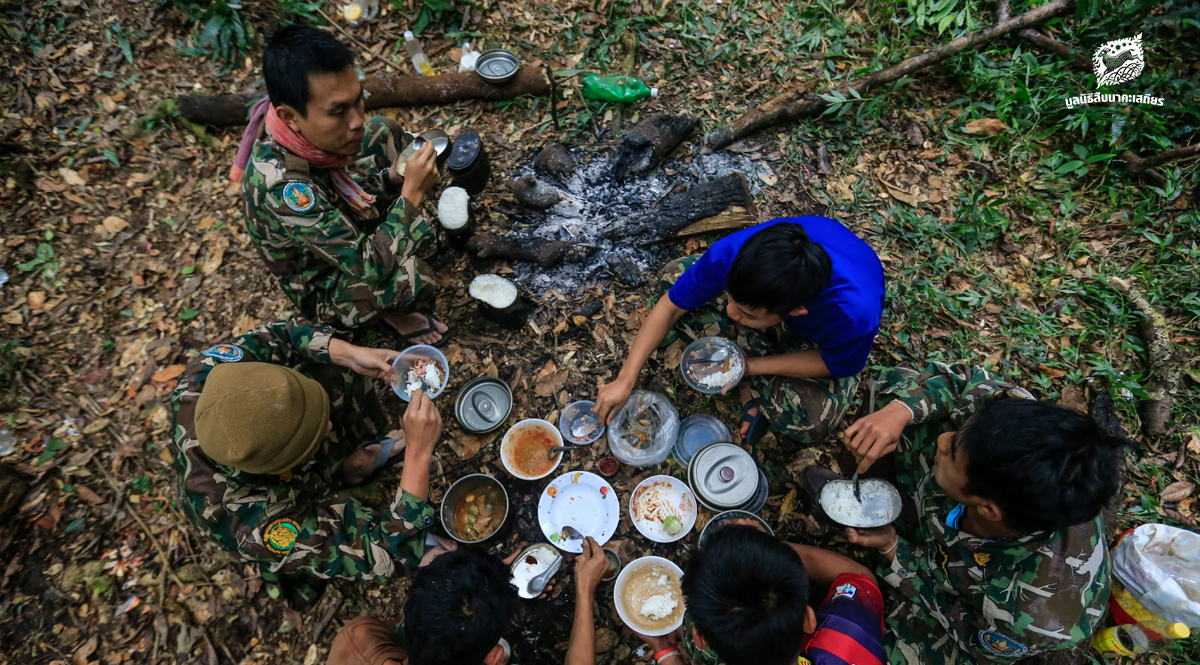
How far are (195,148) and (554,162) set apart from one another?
3.80m

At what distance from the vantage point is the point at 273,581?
3.45m

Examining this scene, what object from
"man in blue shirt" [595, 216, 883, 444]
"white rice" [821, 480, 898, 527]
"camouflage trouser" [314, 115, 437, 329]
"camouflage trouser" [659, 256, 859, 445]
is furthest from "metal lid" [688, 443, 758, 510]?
"camouflage trouser" [314, 115, 437, 329]

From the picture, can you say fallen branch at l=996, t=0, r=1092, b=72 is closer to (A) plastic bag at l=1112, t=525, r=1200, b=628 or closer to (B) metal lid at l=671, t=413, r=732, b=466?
(A) plastic bag at l=1112, t=525, r=1200, b=628

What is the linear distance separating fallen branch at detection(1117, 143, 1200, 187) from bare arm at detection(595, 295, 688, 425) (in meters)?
4.45

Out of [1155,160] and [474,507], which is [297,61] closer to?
[474,507]

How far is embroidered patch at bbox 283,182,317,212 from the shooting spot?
321cm

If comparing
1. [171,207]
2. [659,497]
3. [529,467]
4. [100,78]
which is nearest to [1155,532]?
[659,497]

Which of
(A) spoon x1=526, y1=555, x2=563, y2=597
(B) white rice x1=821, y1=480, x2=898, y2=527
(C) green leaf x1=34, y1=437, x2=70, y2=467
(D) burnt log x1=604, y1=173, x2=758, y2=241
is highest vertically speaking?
(D) burnt log x1=604, y1=173, x2=758, y2=241

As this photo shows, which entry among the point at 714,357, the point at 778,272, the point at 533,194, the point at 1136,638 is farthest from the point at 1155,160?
the point at 533,194

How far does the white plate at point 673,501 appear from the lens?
3.41 metres

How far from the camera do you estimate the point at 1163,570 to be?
2881mm

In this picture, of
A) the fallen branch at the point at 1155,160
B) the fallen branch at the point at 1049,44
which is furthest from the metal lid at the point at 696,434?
the fallen branch at the point at 1049,44

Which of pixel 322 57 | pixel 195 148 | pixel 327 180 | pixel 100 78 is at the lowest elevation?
pixel 195 148

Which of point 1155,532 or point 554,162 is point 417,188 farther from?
point 1155,532
